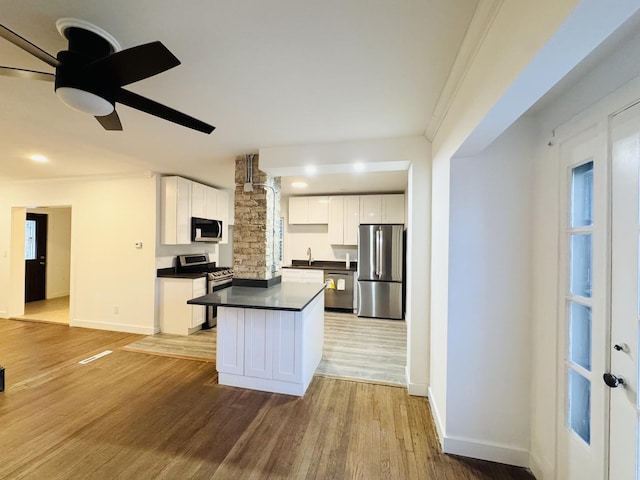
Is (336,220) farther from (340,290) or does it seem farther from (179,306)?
(179,306)

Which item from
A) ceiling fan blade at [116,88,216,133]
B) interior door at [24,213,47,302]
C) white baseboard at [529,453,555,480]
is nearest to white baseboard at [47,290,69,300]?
interior door at [24,213,47,302]

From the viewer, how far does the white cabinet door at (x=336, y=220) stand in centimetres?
564

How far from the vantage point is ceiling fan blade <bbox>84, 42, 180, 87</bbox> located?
1.10 m

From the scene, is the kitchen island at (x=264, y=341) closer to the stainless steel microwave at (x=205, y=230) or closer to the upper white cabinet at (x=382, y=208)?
the stainless steel microwave at (x=205, y=230)

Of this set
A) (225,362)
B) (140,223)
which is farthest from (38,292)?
(225,362)

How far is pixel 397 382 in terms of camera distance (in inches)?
108

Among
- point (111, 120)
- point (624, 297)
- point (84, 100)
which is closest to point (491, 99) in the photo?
point (624, 297)

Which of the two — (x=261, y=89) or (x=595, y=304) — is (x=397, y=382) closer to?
(x=595, y=304)

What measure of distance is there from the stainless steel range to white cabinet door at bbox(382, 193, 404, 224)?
10.6 feet

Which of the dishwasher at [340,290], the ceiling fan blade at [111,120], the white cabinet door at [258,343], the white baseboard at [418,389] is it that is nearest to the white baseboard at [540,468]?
the white baseboard at [418,389]

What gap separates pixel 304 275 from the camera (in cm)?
555

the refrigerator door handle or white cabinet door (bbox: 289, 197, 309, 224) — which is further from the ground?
white cabinet door (bbox: 289, 197, 309, 224)

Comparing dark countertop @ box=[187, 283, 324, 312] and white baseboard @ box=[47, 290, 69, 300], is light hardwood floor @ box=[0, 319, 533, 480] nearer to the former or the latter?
dark countertop @ box=[187, 283, 324, 312]

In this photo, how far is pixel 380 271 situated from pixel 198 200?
3.47 metres
